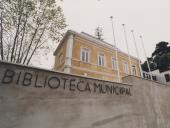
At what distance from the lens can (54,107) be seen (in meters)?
3.28

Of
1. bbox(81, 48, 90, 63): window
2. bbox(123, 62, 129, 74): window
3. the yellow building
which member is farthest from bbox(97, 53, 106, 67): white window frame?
bbox(123, 62, 129, 74): window

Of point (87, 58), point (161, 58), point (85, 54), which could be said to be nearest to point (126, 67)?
point (87, 58)

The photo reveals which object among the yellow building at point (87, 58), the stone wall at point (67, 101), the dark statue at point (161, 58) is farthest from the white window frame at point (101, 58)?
the dark statue at point (161, 58)

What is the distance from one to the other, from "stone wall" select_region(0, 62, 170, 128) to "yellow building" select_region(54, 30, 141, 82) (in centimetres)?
616

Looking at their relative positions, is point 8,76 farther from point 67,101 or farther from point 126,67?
point 126,67

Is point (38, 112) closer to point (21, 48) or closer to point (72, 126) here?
point (72, 126)

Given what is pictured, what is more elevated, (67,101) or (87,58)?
(87,58)

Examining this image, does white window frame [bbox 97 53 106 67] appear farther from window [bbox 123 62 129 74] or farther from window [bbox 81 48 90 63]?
window [bbox 123 62 129 74]

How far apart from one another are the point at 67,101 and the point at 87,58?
9380mm

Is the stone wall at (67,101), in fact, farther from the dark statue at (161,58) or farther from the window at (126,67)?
the dark statue at (161,58)

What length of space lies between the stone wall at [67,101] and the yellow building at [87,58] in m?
6.16

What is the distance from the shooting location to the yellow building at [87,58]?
37.5 feet

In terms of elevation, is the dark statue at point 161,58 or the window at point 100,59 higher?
the dark statue at point 161,58

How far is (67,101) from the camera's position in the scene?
3543 mm
